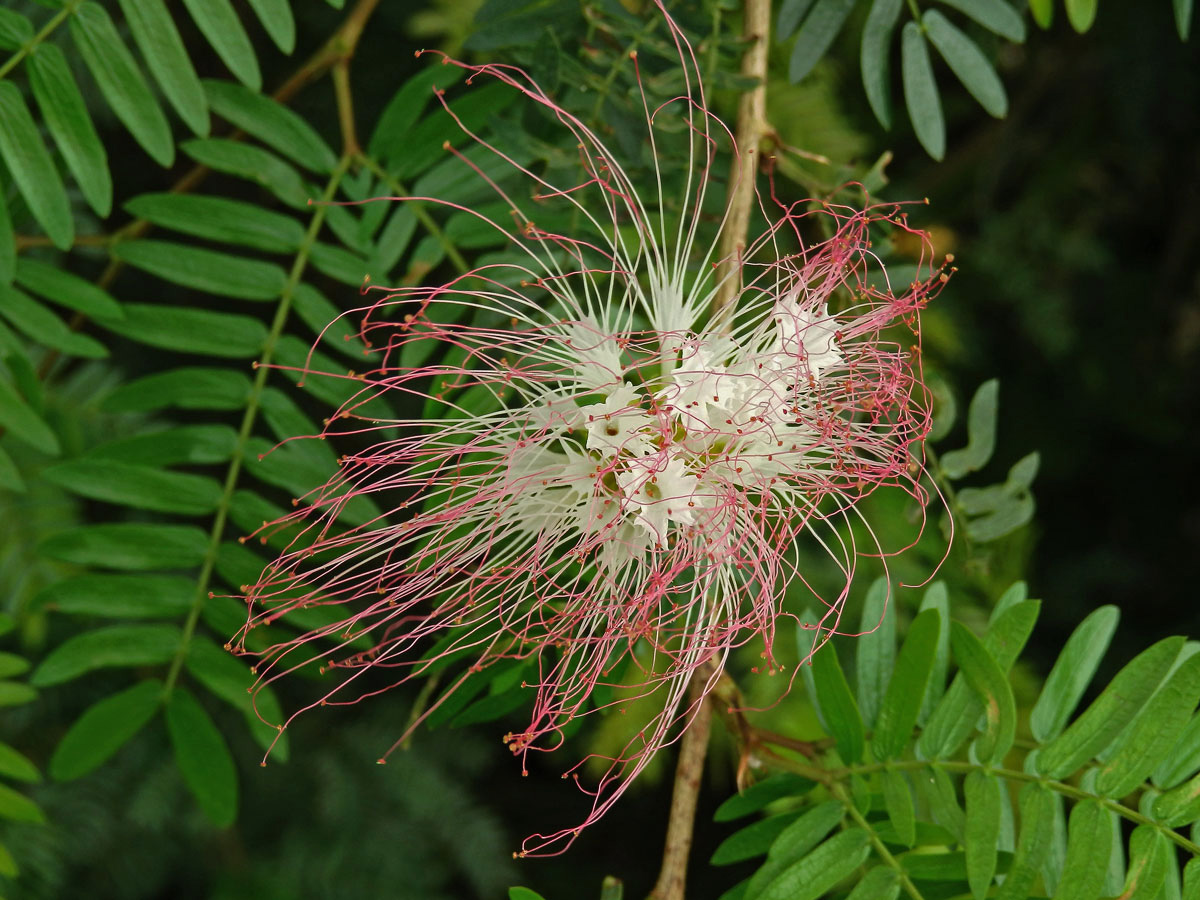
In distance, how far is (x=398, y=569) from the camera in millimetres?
1207

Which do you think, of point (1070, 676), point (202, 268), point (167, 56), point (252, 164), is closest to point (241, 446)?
point (202, 268)

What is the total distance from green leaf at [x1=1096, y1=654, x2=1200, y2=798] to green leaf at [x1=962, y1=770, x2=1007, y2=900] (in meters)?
0.12

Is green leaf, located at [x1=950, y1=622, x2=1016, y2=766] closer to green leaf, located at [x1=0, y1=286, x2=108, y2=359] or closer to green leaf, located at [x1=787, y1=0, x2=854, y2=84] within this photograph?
green leaf, located at [x1=787, y1=0, x2=854, y2=84]

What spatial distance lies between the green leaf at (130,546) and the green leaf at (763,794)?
713mm

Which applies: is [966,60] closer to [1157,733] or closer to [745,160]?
[745,160]

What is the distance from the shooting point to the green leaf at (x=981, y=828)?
1.00m

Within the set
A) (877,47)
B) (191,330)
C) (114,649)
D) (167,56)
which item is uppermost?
(167,56)

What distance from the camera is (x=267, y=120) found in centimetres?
130

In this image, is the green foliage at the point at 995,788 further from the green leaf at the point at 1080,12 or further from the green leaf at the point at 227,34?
the green leaf at the point at 227,34

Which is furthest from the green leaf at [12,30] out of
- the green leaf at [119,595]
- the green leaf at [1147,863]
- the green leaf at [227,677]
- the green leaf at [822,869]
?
the green leaf at [1147,863]

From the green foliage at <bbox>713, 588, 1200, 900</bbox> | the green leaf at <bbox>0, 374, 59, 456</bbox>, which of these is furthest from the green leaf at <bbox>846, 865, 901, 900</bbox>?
the green leaf at <bbox>0, 374, 59, 456</bbox>

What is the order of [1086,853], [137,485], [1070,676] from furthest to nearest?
[137,485] → [1070,676] → [1086,853]

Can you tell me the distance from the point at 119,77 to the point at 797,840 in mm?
1162

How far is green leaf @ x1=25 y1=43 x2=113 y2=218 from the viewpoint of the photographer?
3.78ft
